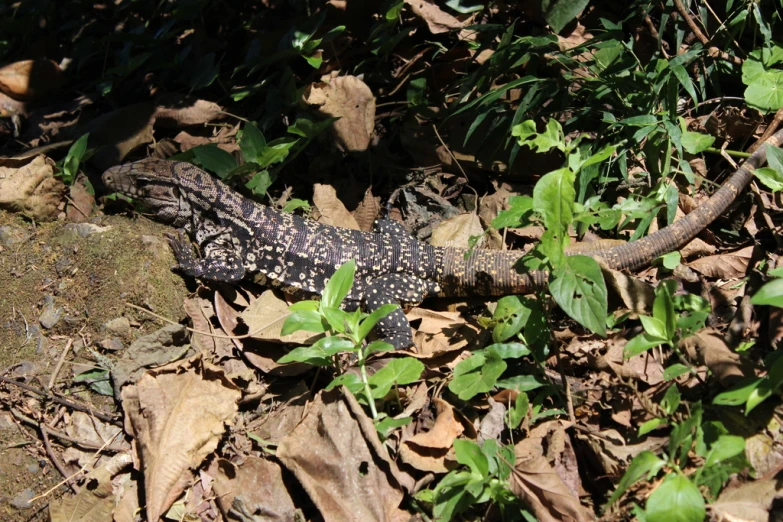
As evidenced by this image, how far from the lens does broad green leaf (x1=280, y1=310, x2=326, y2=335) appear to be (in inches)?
163

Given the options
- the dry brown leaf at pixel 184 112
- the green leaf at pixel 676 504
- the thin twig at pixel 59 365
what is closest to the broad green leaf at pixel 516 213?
the green leaf at pixel 676 504

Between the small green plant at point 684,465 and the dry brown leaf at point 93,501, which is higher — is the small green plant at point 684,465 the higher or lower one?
the higher one

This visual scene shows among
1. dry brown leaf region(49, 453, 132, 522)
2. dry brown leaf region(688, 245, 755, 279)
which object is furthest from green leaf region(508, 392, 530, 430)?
dry brown leaf region(49, 453, 132, 522)

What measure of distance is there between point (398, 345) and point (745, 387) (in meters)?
2.65

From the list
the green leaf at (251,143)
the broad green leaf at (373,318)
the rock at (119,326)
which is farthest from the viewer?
the green leaf at (251,143)

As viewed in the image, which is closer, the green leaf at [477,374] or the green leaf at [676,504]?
the green leaf at [676,504]

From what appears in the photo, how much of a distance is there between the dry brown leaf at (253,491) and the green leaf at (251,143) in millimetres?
3004

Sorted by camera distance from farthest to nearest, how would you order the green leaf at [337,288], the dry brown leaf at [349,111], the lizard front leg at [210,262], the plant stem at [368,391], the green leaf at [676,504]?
the dry brown leaf at [349,111], the lizard front leg at [210,262], the green leaf at [337,288], the plant stem at [368,391], the green leaf at [676,504]

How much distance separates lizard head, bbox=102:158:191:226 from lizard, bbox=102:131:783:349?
10mm

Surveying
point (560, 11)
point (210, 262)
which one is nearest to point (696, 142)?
point (560, 11)

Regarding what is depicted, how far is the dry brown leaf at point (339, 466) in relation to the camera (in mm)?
3934

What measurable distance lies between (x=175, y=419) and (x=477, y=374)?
220 centimetres

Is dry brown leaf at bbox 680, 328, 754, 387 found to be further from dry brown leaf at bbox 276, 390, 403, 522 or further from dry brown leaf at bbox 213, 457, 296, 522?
dry brown leaf at bbox 213, 457, 296, 522

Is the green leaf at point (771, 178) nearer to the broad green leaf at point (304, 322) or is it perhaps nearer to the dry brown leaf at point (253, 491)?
the broad green leaf at point (304, 322)
